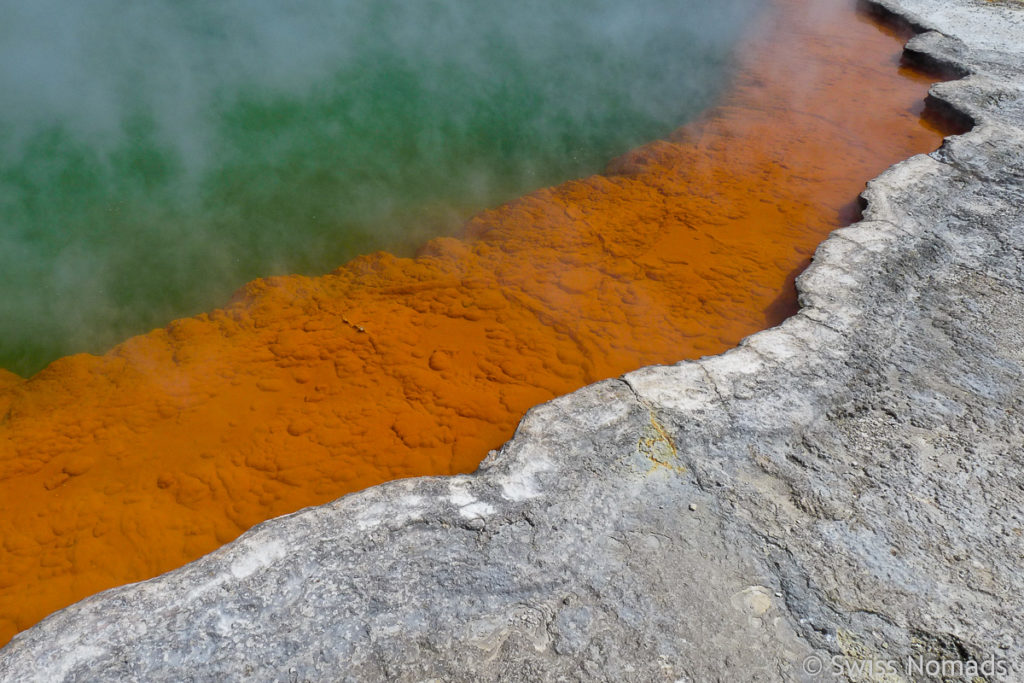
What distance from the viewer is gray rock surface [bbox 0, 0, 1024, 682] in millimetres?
1646

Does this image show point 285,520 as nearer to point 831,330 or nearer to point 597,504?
point 597,504

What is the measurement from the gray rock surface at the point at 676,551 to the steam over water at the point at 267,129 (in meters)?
2.06

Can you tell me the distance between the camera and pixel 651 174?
14.3 ft

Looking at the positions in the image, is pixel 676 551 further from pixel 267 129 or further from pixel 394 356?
pixel 267 129

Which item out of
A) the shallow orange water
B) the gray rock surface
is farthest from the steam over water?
the gray rock surface

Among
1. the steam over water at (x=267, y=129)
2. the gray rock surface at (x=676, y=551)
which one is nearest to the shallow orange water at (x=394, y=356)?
the steam over water at (x=267, y=129)

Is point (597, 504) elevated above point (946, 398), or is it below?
below

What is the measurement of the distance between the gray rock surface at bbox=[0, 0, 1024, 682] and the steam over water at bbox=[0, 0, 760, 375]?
206cm

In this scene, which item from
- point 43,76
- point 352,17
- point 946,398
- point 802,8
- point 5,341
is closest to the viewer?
point 946,398

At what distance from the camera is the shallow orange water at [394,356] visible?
2.41 meters

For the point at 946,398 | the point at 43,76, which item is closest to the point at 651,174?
the point at 946,398

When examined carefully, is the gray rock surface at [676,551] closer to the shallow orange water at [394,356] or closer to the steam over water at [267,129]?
the shallow orange water at [394,356]

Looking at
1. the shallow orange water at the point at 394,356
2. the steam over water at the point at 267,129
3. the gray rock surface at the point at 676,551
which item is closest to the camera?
the gray rock surface at the point at 676,551

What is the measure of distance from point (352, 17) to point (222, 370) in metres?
4.48
